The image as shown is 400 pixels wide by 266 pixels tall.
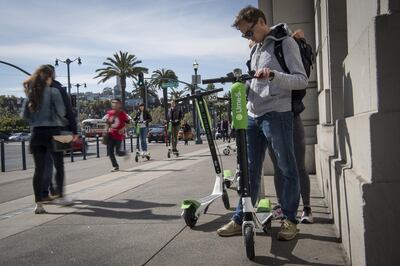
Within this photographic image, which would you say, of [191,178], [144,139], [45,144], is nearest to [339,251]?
[45,144]

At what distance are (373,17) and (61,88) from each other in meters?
4.80

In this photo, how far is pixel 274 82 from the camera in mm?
3826

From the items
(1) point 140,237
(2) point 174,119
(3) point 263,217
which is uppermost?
(2) point 174,119

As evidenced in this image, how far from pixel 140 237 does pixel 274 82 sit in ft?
6.44

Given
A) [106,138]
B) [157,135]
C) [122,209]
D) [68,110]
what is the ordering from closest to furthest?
[122,209]
[68,110]
[106,138]
[157,135]

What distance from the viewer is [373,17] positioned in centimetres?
271

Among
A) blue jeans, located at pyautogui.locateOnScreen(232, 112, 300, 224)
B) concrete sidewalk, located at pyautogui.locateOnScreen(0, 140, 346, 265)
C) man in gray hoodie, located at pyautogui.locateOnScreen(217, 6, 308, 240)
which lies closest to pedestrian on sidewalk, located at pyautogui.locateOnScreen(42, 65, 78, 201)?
concrete sidewalk, located at pyautogui.locateOnScreen(0, 140, 346, 265)

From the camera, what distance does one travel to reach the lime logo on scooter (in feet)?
12.1

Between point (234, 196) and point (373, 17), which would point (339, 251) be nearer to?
point (373, 17)

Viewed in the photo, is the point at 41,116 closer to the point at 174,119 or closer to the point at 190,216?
the point at 190,216

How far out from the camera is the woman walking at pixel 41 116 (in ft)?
20.2

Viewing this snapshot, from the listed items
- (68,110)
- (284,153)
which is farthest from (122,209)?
(284,153)

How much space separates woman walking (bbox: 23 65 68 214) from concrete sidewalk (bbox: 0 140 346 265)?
1.94ft

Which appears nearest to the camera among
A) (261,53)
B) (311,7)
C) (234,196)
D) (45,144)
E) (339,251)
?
(339,251)
